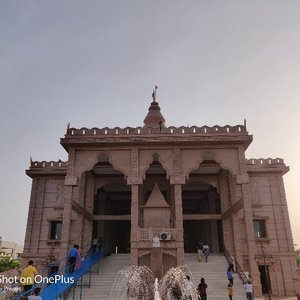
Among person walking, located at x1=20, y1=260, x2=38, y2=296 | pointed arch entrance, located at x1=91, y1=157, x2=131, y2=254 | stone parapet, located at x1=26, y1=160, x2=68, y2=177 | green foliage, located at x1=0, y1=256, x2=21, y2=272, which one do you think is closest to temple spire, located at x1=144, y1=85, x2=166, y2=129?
pointed arch entrance, located at x1=91, y1=157, x2=131, y2=254

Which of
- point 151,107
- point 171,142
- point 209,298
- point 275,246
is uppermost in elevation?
point 151,107

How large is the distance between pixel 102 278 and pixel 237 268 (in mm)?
7817

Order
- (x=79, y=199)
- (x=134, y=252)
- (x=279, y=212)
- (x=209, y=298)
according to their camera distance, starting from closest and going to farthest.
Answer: (x=209, y=298) → (x=134, y=252) → (x=79, y=199) → (x=279, y=212)

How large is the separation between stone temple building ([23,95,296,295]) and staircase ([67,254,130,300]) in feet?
5.34

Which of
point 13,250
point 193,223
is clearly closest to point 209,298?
point 193,223

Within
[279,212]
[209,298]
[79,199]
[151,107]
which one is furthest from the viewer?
[151,107]

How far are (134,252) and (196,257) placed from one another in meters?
4.96

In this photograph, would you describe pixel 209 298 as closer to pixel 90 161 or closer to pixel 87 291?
pixel 87 291

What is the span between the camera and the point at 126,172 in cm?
2009

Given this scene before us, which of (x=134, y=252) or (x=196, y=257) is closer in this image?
(x=134, y=252)

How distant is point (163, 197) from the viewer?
21.4 meters

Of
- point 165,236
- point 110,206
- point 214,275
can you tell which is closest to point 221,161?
point 165,236

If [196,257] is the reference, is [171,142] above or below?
above

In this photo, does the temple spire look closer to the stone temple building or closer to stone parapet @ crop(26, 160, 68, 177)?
the stone temple building
